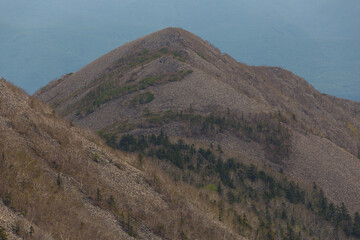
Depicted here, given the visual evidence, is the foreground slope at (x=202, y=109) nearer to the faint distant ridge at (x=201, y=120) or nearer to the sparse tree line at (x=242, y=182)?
the faint distant ridge at (x=201, y=120)

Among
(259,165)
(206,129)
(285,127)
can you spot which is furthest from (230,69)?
(259,165)

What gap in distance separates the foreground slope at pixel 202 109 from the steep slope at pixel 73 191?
522 inches

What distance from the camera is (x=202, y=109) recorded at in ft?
100

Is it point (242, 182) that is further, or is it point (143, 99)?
point (143, 99)

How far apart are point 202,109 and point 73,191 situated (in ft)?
68.4

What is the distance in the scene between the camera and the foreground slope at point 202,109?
26.9 m

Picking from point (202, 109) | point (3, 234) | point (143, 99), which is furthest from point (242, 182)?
point (3, 234)

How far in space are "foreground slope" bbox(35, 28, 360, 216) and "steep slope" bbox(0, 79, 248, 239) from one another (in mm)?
13264

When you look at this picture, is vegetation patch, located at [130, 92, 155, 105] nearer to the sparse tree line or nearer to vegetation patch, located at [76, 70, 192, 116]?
vegetation patch, located at [76, 70, 192, 116]

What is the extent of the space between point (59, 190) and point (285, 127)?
932 inches

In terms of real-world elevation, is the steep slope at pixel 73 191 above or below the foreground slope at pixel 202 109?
below

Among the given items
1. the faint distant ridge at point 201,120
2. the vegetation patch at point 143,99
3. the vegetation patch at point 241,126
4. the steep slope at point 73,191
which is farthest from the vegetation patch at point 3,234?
the vegetation patch at point 143,99

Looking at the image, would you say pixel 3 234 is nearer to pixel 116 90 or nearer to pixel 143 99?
pixel 143 99

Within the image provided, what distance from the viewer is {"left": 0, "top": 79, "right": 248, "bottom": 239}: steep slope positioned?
334 inches
